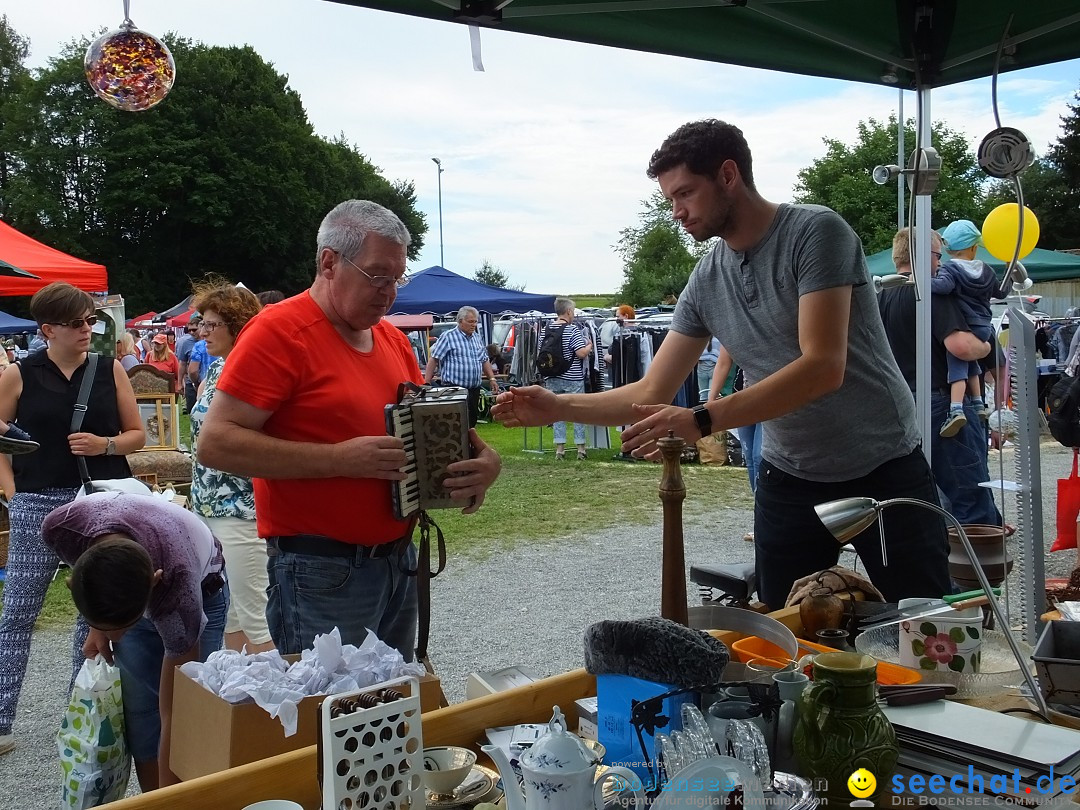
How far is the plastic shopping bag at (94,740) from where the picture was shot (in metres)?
2.39

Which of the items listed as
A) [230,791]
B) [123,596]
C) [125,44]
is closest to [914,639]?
[230,791]

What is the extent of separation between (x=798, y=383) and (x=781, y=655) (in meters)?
0.76

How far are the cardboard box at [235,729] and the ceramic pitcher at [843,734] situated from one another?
0.66m

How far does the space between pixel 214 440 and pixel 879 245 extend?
36.8 meters

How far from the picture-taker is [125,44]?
2758mm

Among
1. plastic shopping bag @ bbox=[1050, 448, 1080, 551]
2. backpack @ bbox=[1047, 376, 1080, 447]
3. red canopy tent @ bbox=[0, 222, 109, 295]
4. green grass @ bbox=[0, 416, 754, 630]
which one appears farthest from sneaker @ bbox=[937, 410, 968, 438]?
red canopy tent @ bbox=[0, 222, 109, 295]

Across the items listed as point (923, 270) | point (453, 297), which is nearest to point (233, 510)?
point (923, 270)

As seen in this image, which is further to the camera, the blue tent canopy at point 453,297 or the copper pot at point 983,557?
the blue tent canopy at point 453,297

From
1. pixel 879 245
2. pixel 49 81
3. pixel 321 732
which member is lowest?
pixel 321 732

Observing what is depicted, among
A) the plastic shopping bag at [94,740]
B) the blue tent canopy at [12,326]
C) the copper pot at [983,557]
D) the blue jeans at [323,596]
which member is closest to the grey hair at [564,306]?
the copper pot at [983,557]

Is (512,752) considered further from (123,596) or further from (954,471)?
(954,471)

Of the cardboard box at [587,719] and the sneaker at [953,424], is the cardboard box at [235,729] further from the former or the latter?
the sneaker at [953,424]

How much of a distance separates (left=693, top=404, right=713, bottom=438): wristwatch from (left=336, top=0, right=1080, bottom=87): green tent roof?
156cm

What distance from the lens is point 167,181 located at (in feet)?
107
